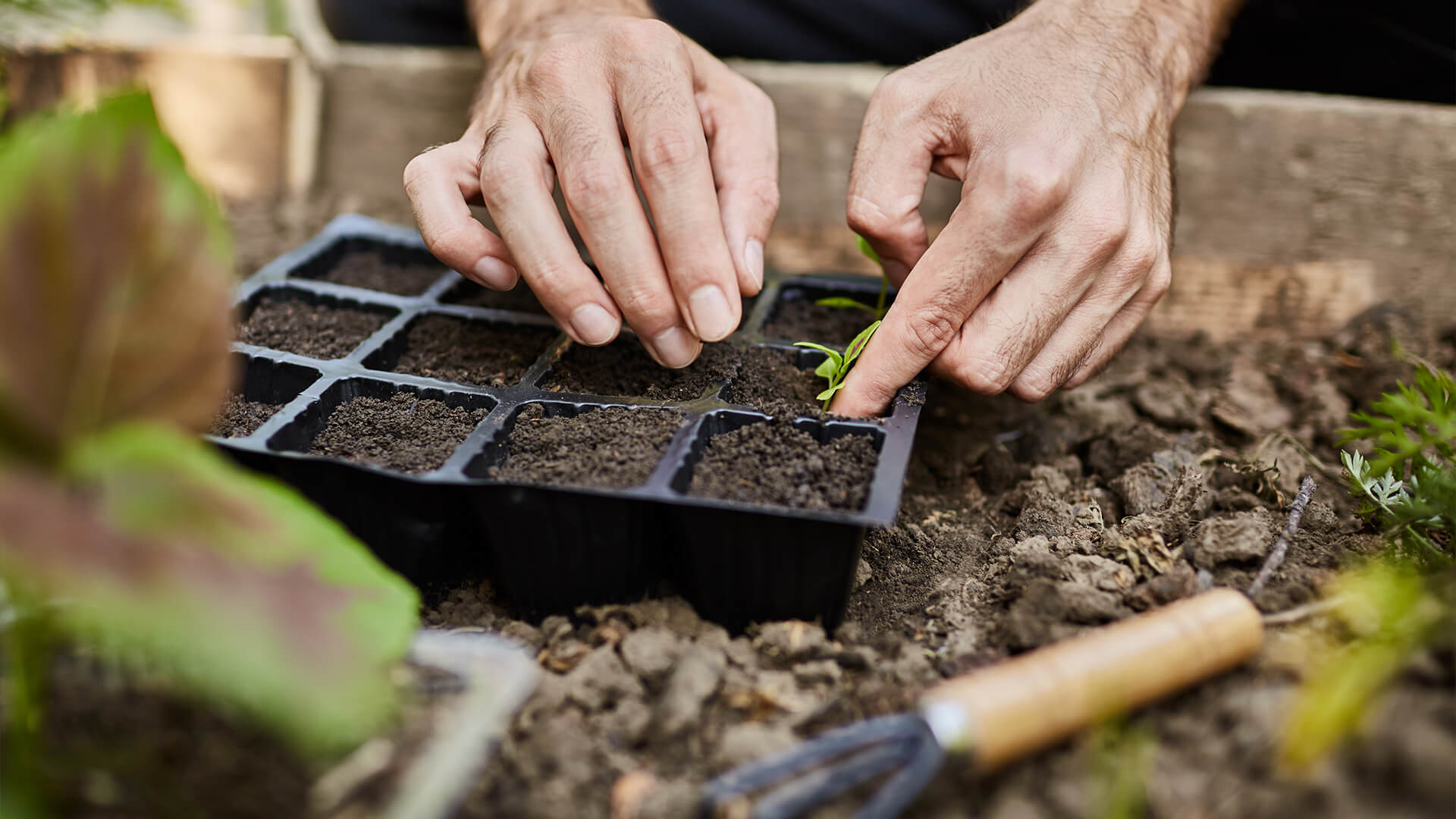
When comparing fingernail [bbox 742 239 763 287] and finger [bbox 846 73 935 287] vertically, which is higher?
finger [bbox 846 73 935 287]

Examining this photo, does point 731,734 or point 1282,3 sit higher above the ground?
point 1282,3

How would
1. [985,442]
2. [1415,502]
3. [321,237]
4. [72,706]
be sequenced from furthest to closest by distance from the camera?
[321,237] → [985,442] → [1415,502] → [72,706]

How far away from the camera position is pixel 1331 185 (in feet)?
5.87

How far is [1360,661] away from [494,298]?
128 cm

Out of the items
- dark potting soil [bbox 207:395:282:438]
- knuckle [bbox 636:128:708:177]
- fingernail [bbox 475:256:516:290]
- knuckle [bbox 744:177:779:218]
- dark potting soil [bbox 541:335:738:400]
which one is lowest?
dark potting soil [bbox 207:395:282:438]

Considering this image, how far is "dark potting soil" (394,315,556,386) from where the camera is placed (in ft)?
4.43

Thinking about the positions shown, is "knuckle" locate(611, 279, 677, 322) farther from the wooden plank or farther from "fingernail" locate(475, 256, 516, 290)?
the wooden plank

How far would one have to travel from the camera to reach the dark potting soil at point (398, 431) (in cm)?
113

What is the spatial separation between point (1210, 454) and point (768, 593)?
0.74 m

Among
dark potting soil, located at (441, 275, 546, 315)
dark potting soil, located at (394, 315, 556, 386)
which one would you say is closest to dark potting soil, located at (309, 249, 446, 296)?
dark potting soil, located at (441, 275, 546, 315)

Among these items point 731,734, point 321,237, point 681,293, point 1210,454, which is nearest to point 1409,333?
point 1210,454

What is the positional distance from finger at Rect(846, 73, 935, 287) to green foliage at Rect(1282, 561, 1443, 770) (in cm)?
63

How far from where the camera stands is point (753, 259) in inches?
48.4

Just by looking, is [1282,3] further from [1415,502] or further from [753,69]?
[1415,502]
